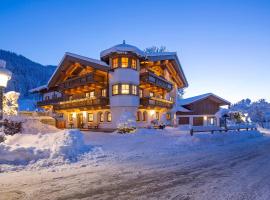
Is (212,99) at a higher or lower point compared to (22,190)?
higher

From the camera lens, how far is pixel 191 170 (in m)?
8.52

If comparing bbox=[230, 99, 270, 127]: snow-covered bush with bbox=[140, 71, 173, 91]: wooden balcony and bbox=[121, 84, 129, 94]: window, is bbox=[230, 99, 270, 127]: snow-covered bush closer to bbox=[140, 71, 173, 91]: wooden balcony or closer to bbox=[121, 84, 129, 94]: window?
bbox=[140, 71, 173, 91]: wooden balcony

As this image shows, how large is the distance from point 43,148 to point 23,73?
164650 millimetres

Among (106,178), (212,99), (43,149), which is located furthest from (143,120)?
(106,178)

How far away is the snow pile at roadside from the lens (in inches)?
357

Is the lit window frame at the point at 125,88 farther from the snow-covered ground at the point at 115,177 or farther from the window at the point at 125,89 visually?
the snow-covered ground at the point at 115,177

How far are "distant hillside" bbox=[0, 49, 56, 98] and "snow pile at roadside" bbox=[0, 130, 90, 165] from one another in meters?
137

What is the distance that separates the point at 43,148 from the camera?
10.1 m

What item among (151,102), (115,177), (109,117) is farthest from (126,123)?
(115,177)

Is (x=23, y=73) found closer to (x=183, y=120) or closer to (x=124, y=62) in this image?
(x=183, y=120)

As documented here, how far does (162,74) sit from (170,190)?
3425 centimetres

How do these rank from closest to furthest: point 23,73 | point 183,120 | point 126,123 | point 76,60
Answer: point 126,123
point 76,60
point 183,120
point 23,73

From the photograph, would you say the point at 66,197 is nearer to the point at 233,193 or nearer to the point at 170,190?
the point at 170,190

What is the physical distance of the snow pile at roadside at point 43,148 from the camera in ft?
29.7
